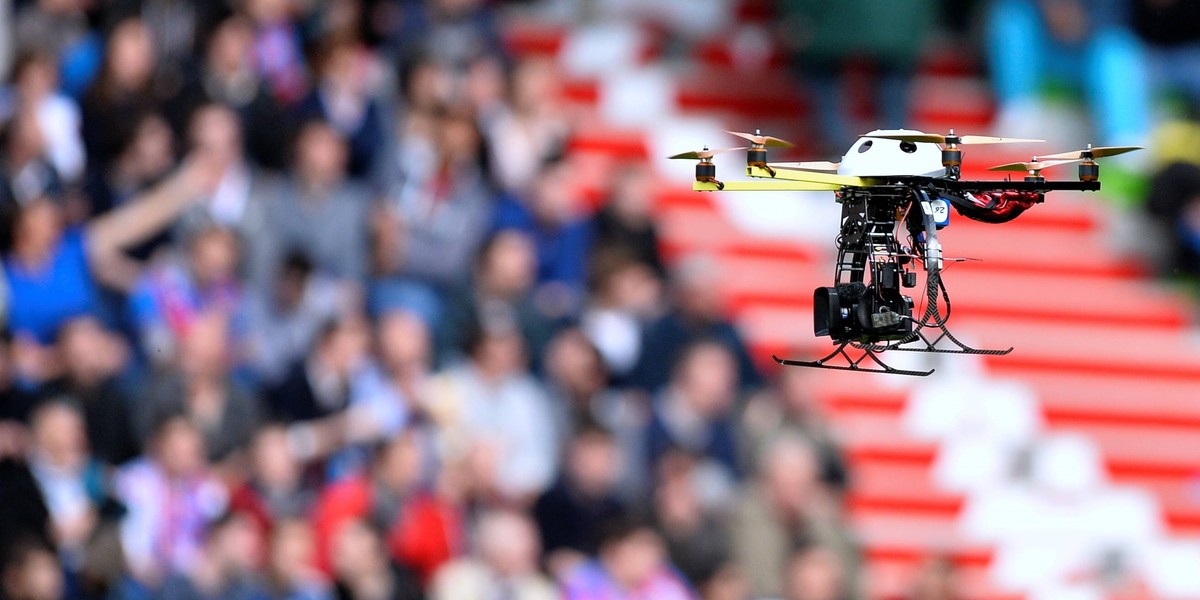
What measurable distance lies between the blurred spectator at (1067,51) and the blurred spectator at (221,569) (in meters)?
6.80

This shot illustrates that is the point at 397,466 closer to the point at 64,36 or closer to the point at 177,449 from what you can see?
the point at 177,449

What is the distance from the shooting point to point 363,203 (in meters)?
13.6

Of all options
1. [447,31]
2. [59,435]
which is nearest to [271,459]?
[59,435]

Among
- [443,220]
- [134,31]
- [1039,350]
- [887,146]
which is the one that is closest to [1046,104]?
[1039,350]

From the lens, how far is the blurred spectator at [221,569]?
466 inches

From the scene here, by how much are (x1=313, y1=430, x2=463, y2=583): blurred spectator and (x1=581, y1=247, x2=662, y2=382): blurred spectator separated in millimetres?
1811

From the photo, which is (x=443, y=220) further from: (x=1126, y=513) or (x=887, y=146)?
(x=887, y=146)

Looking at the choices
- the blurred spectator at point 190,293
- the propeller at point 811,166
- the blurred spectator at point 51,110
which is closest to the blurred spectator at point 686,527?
the blurred spectator at point 190,293

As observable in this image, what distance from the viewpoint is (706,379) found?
1373 cm

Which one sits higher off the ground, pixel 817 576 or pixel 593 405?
pixel 593 405

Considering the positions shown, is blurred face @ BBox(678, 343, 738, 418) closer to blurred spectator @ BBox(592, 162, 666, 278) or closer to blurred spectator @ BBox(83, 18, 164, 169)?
blurred spectator @ BBox(592, 162, 666, 278)

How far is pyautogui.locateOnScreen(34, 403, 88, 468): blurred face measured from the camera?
1183 centimetres

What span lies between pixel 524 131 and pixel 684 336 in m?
2.05

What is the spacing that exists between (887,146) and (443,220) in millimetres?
9072
